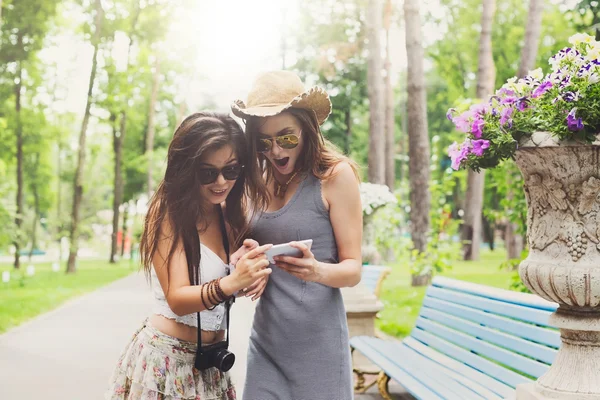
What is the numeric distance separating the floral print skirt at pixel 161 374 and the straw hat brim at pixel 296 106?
0.91 meters

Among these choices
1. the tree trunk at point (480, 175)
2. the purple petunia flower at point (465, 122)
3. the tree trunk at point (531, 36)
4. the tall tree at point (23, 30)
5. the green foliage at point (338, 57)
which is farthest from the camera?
the green foliage at point (338, 57)

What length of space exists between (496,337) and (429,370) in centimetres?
69

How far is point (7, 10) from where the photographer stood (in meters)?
23.4

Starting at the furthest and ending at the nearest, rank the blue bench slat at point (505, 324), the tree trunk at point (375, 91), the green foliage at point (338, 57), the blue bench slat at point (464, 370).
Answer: the green foliage at point (338, 57)
the tree trunk at point (375, 91)
the blue bench slat at point (464, 370)
the blue bench slat at point (505, 324)

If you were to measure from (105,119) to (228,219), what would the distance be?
2596 cm

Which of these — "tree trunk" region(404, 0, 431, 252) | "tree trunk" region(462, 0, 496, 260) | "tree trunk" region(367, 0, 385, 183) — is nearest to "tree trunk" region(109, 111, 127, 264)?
"tree trunk" region(462, 0, 496, 260)

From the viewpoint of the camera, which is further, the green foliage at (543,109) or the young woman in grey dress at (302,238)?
the green foliage at (543,109)

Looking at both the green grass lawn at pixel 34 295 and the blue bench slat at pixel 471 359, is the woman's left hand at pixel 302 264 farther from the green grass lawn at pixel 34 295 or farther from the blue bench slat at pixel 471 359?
the green grass lawn at pixel 34 295

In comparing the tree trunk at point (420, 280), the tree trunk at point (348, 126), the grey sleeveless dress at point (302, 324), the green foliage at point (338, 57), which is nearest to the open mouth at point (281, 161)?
the grey sleeveless dress at point (302, 324)

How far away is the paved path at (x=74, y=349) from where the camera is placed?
7113mm

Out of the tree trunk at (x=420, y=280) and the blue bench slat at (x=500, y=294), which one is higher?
the blue bench slat at (x=500, y=294)

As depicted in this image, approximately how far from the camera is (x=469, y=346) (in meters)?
5.51

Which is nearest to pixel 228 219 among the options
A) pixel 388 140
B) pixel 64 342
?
pixel 64 342

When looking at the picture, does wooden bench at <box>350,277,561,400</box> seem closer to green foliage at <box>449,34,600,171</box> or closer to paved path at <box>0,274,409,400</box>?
paved path at <box>0,274,409,400</box>
